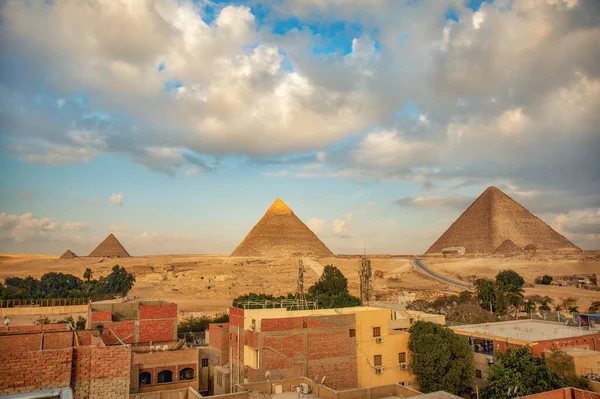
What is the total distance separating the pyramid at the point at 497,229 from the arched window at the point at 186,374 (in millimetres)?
132390

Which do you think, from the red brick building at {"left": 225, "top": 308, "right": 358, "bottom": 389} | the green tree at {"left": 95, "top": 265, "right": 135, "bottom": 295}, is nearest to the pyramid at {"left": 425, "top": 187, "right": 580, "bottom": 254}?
the green tree at {"left": 95, "top": 265, "right": 135, "bottom": 295}

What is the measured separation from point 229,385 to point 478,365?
487 inches

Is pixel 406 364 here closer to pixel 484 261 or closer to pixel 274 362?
pixel 274 362

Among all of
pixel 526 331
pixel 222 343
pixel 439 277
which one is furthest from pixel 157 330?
pixel 439 277

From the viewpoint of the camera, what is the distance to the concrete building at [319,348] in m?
19.7

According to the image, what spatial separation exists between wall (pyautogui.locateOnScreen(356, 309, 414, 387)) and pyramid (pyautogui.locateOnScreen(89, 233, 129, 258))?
148112 mm

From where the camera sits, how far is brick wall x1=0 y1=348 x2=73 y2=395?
9.85 metres

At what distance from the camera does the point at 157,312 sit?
80.7ft

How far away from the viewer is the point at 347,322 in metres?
21.4

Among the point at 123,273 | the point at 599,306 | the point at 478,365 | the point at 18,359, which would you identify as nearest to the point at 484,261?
the point at 599,306

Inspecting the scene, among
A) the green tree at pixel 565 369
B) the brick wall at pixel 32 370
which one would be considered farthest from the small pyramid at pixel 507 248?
the brick wall at pixel 32 370

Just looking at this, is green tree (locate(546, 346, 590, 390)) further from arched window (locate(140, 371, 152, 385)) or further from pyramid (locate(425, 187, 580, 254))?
pyramid (locate(425, 187, 580, 254))

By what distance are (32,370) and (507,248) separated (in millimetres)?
139156

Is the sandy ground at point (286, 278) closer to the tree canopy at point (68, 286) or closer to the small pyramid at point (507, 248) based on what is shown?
the tree canopy at point (68, 286)
